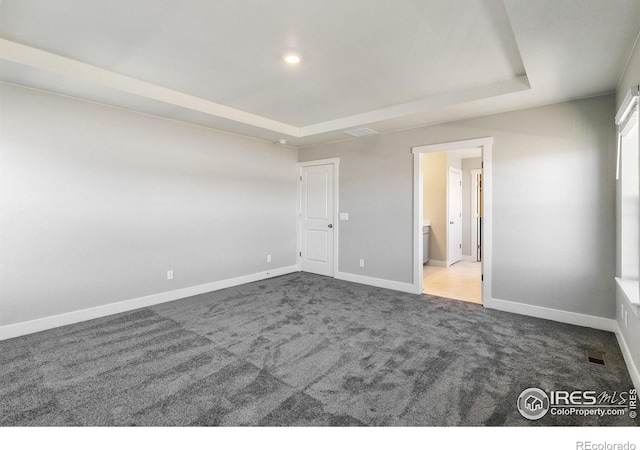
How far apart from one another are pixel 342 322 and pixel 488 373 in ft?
4.82

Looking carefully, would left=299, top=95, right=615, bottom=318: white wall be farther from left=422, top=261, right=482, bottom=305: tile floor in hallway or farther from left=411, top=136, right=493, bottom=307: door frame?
left=422, top=261, right=482, bottom=305: tile floor in hallway

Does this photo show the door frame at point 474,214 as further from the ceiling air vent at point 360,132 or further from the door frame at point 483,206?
the ceiling air vent at point 360,132

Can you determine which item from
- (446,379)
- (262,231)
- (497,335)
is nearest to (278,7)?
(446,379)

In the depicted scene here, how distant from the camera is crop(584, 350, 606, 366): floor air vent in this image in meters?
2.45

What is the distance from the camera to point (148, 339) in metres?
2.91

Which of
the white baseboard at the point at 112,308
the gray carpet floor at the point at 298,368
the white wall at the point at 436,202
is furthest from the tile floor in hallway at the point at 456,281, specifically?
the white baseboard at the point at 112,308

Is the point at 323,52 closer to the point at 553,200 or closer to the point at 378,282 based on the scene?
the point at 553,200

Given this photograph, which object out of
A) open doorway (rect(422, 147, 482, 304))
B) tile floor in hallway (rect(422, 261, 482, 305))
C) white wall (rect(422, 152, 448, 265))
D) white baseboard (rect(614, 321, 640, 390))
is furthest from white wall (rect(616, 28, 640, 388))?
white wall (rect(422, 152, 448, 265))

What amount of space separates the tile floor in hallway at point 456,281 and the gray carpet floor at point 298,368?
647mm

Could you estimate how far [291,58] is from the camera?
2.71 metres

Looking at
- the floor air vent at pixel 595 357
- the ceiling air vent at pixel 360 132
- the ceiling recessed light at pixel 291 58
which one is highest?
the ceiling recessed light at pixel 291 58

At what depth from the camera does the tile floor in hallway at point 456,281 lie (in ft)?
14.5

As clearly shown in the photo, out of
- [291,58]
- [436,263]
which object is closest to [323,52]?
[291,58]

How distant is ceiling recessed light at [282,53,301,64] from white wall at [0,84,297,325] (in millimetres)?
2233
